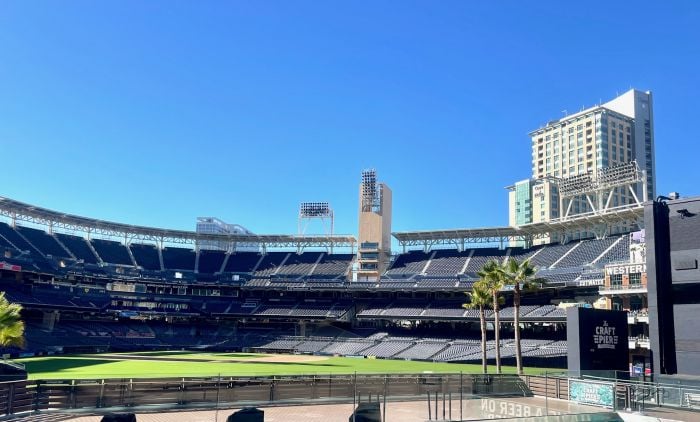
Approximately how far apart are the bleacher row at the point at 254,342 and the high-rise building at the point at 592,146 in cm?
7693

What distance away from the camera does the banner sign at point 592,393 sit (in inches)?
990

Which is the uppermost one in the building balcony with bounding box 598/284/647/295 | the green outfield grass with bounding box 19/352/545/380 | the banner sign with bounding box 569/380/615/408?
the building balcony with bounding box 598/284/647/295

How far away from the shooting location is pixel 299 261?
4195 inches

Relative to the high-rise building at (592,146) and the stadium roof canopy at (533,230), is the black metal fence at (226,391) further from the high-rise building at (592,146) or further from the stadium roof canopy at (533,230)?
the high-rise building at (592,146)

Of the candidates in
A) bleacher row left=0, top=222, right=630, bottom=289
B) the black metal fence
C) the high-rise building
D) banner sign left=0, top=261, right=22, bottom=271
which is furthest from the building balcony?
the high-rise building

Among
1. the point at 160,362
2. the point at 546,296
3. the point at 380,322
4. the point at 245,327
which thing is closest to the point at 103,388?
the point at 160,362

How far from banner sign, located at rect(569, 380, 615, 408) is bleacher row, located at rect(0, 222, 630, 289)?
42.4 meters

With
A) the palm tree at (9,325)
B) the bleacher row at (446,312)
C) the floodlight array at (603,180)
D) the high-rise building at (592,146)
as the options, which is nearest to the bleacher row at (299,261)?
the bleacher row at (446,312)

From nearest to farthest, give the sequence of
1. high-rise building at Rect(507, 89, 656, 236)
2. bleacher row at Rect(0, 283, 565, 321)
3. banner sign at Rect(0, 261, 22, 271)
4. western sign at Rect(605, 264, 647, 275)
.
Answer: western sign at Rect(605, 264, 647, 275) < banner sign at Rect(0, 261, 22, 271) < bleacher row at Rect(0, 283, 565, 321) < high-rise building at Rect(507, 89, 656, 236)

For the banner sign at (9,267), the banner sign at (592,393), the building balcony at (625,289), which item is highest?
the banner sign at (9,267)

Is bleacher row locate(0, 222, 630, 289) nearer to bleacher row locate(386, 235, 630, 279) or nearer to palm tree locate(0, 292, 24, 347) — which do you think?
bleacher row locate(386, 235, 630, 279)

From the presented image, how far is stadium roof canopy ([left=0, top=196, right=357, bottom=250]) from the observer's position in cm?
8788

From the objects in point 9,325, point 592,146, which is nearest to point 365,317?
point 9,325

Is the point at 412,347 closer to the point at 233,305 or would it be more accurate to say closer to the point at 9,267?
the point at 233,305
